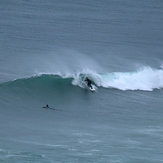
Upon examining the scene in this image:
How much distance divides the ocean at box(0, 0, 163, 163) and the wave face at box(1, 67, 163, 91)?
8 cm

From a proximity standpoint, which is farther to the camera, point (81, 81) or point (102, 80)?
point (102, 80)

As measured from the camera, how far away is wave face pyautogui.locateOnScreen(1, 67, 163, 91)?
216ft

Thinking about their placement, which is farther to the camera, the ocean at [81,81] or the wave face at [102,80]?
the wave face at [102,80]

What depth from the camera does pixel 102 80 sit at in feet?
225

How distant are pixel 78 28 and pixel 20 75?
19.9 meters

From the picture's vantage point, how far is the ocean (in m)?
51.8

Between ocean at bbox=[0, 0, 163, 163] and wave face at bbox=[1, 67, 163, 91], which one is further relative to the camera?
wave face at bbox=[1, 67, 163, 91]

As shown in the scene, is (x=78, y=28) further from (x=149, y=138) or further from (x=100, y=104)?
(x=149, y=138)

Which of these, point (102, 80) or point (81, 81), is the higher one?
point (102, 80)

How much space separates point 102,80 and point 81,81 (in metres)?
1.92

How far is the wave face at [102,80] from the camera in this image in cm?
6588

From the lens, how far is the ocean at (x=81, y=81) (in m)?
51.8

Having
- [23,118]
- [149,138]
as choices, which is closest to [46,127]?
[23,118]

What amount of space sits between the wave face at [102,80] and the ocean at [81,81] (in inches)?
3.3
